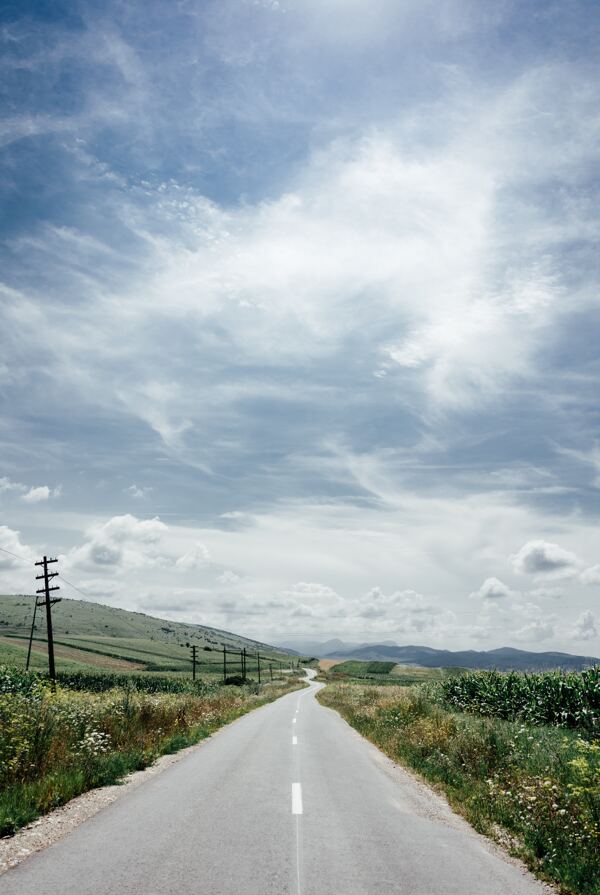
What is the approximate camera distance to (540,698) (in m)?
24.4

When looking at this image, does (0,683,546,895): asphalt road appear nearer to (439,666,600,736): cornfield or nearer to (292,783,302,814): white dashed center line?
(292,783,302,814): white dashed center line

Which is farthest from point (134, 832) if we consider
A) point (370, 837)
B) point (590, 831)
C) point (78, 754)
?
point (590, 831)

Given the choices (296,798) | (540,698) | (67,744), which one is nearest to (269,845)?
(296,798)

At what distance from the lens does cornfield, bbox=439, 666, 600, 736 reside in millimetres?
22109

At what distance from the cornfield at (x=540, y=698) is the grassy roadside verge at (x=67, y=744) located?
603 inches

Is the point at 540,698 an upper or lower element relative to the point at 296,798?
lower

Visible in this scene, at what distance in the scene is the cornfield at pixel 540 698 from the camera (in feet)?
72.5

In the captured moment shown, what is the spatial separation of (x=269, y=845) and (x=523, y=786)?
206 inches

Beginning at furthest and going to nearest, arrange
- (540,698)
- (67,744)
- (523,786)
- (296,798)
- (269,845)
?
(540,698), (67,744), (296,798), (523,786), (269,845)

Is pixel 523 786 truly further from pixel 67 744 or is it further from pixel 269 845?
pixel 67 744

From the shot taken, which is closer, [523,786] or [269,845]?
[269,845]

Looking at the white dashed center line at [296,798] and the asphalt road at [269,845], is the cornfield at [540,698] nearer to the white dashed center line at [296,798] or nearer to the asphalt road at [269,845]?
the asphalt road at [269,845]

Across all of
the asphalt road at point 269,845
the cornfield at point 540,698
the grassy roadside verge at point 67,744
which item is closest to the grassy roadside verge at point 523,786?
the asphalt road at point 269,845

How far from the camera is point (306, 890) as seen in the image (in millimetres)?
6176
